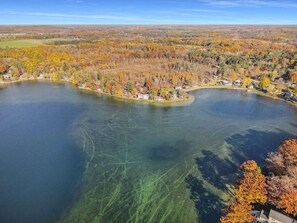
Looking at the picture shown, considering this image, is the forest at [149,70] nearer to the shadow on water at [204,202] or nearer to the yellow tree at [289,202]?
the shadow on water at [204,202]

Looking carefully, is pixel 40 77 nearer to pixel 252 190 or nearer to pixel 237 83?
pixel 237 83

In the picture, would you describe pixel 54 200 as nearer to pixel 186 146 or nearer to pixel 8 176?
pixel 8 176

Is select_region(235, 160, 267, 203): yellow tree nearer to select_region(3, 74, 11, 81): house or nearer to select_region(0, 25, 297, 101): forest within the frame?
select_region(0, 25, 297, 101): forest

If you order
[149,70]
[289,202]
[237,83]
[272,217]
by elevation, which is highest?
[289,202]

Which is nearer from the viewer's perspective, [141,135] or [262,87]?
[141,135]

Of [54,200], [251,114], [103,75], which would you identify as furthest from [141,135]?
[103,75]

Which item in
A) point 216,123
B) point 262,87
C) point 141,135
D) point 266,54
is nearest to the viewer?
point 141,135

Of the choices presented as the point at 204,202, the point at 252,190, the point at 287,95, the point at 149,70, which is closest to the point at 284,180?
the point at 252,190
